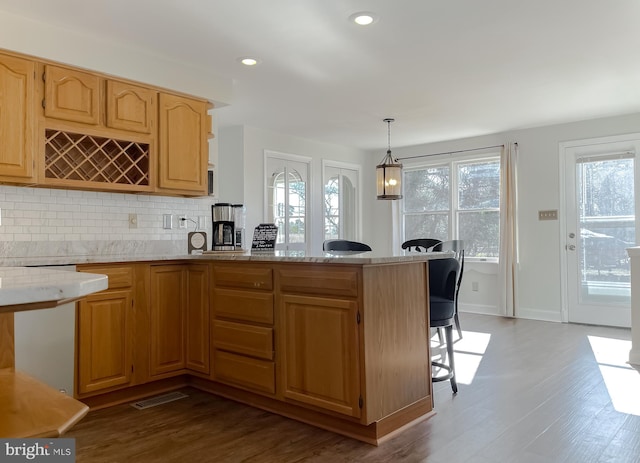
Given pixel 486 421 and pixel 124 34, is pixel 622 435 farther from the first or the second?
pixel 124 34

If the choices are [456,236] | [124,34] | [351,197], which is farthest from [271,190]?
[124,34]

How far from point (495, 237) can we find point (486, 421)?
4.31 meters

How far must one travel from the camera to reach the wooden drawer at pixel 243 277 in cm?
290

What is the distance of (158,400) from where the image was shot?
10.6ft

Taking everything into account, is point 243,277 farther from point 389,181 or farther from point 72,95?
point 389,181

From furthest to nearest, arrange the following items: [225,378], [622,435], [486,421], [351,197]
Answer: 1. [351,197]
2. [225,378]
3. [486,421]
4. [622,435]

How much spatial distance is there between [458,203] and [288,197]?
2420 mm

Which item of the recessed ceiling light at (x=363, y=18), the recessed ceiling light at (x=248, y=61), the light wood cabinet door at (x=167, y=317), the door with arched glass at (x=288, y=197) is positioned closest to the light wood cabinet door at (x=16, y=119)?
the light wood cabinet door at (x=167, y=317)

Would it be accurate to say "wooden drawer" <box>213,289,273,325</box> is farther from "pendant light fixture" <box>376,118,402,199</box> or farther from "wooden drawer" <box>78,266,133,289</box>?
"pendant light fixture" <box>376,118,402,199</box>

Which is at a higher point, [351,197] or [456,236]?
[351,197]

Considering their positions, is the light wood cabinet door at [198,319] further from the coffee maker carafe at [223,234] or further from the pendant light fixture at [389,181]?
the pendant light fixture at [389,181]

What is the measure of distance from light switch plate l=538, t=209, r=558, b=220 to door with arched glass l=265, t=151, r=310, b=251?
2.99 metres

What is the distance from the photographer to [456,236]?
23.0ft

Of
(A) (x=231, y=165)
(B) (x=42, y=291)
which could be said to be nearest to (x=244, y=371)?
(B) (x=42, y=291)
